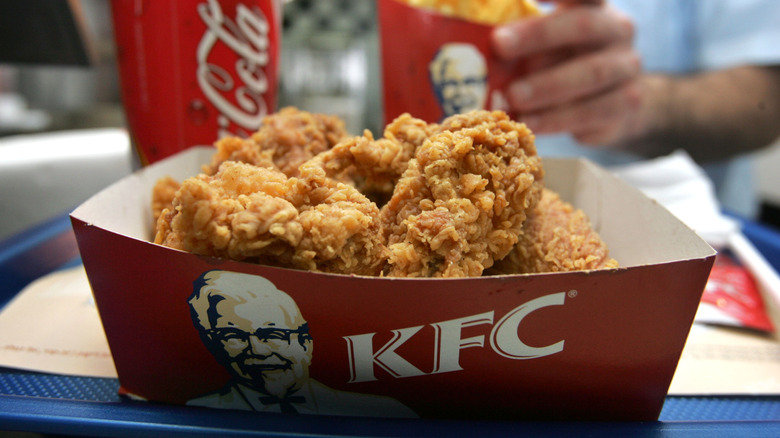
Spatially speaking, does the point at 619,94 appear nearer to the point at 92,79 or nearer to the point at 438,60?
the point at 438,60

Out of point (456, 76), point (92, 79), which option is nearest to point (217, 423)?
point (456, 76)

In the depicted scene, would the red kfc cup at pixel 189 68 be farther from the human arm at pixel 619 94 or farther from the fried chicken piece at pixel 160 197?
the human arm at pixel 619 94

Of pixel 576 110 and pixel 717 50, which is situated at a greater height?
pixel 717 50

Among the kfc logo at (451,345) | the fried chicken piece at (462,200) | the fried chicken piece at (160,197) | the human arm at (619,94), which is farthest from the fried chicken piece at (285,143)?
the human arm at (619,94)

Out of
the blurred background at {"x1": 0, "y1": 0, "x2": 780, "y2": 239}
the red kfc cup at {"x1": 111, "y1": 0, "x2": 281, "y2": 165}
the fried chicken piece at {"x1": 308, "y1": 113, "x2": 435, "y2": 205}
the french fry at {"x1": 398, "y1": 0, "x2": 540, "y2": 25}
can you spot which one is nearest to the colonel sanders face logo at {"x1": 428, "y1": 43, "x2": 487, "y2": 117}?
the french fry at {"x1": 398, "y1": 0, "x2": 540, "y2": 25}

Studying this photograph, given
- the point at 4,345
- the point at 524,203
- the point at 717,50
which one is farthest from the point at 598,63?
the point at 4,345

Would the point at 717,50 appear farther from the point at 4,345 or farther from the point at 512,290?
the point at 4,345
